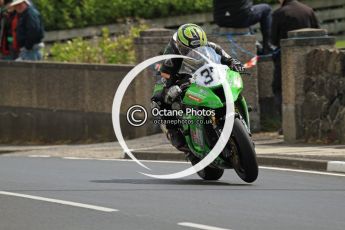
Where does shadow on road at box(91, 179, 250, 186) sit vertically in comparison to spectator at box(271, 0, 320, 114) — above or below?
below

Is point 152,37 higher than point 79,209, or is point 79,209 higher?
point 152,37

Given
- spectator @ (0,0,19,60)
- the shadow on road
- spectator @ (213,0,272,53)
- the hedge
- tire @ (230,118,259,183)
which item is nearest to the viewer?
tire @ (230,118,259,183)

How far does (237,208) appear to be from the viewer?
10.7 meters

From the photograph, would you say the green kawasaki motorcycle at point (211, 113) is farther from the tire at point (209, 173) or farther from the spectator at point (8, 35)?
the spectator at point (8, 35)

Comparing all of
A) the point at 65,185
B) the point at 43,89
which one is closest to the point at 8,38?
the point at 43,89

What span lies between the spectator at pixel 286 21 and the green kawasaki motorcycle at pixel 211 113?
5.72m

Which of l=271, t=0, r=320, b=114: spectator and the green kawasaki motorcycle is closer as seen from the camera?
the green kawasaki motorcycle

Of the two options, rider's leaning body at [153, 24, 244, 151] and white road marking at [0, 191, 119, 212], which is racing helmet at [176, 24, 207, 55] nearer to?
rider's leaning body at [153, 24, 244, 151]

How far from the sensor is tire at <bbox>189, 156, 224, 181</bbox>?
44.1ft

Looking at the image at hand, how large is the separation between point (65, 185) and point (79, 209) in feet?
7.11

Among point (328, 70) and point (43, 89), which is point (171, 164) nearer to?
point (328, 70)

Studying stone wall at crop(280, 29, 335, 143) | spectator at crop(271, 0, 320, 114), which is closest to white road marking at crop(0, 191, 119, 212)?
stone wall at crop(280, 29, 335, 143)

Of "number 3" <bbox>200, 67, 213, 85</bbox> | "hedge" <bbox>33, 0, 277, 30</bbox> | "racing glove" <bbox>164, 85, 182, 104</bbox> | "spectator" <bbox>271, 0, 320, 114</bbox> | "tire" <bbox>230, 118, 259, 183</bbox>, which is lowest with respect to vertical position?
"tire" <bbox>230, 118, 259, 183</bbox>

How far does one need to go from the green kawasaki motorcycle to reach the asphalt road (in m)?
0.32
